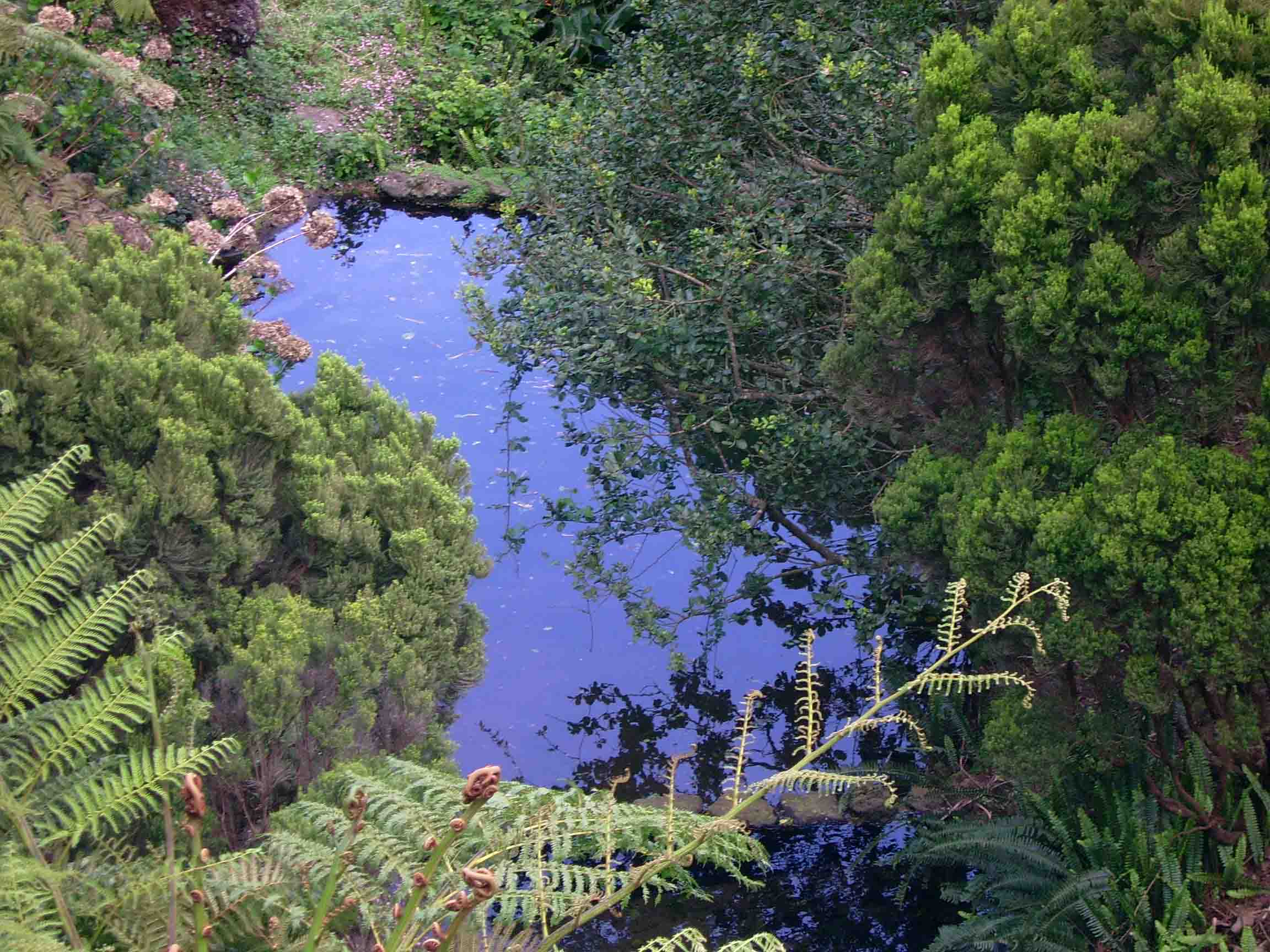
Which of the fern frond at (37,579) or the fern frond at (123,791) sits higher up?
the fern frond at (37,579)

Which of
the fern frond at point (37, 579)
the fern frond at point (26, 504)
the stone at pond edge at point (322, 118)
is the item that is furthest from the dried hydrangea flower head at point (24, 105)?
the fern frond at point (37, 579)

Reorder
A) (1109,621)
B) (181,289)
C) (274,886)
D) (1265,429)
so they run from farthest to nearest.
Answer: (181,289), (1109,621), (1265,429), (274,886)

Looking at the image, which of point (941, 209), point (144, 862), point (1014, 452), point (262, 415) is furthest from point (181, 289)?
point (1014, 452)

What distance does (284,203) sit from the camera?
766 cm

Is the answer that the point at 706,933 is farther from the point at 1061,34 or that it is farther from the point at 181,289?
the point at 1061,34

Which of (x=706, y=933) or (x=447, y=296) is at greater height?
(x=447, y=296)

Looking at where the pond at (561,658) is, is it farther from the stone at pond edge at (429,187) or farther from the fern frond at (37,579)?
the fern frond at (37,579)

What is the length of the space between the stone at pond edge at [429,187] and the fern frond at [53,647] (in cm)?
766

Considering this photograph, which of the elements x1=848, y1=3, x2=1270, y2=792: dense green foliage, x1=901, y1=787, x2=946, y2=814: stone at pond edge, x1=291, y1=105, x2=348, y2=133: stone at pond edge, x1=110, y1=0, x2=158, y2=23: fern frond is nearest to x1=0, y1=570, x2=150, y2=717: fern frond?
x1=848, y1=3, x2=1270, y2=792: dense green foliage

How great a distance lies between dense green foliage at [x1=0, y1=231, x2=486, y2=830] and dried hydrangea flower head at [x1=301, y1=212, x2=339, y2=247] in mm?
3209

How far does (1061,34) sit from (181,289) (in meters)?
2.94

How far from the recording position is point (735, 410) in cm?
514

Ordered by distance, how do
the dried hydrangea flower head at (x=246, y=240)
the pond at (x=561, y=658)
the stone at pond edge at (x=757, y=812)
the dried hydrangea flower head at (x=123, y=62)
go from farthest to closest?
the dried hydrangea flower head at (x=246, y=240) < the dried hydrangea flower head at (x=123, y=62) < the stone at pond edge at (x=757, y=812) < the pond at (x=561, y=658)

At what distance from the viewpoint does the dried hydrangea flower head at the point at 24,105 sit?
7359 mm
